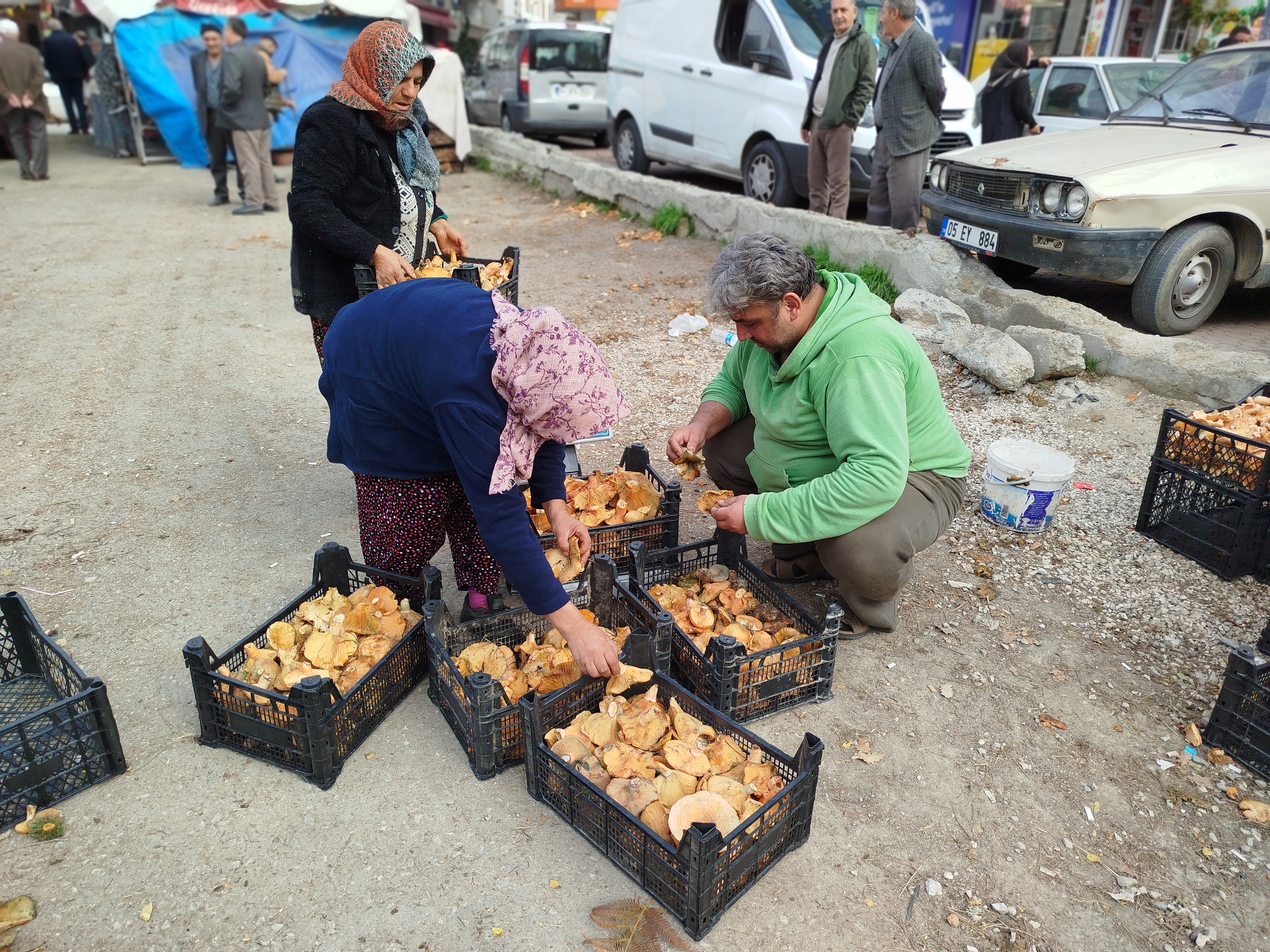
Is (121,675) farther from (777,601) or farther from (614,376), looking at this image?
(614,376)

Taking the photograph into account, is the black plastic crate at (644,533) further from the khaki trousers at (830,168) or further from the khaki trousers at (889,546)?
the khaki trousers at (830,168)

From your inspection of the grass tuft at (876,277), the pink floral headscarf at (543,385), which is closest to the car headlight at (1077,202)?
the grass tuft at (876,277)

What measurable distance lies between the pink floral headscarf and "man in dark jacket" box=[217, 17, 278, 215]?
879 centimetres

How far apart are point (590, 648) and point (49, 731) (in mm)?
1479

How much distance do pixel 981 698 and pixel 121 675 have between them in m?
2.82

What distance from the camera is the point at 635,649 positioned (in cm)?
258

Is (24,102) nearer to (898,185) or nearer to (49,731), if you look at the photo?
(898,185)

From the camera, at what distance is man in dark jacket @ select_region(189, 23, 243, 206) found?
31.2ft

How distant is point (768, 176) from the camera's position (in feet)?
28.0

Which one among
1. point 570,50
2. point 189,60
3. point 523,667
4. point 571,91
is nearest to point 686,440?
point 523,667

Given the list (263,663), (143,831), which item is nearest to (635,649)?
(263,663)

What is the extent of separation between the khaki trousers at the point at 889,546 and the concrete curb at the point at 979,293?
211cm

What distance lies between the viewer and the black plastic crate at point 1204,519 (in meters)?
3.43

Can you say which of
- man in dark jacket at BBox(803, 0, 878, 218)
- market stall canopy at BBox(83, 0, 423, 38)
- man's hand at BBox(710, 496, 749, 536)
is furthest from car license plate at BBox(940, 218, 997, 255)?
market stall canopy at BBox(83, 0, 423, 38)
